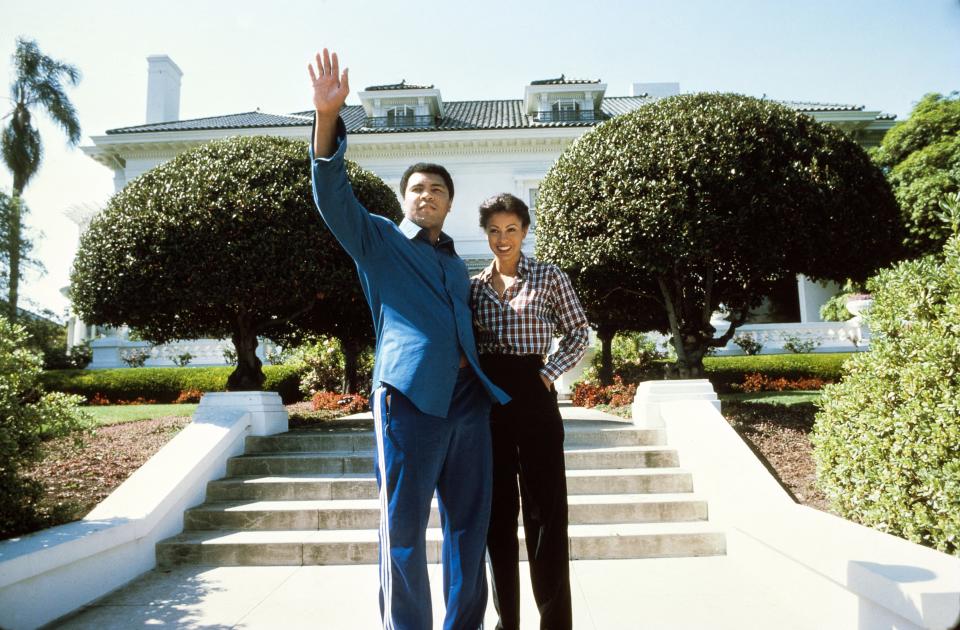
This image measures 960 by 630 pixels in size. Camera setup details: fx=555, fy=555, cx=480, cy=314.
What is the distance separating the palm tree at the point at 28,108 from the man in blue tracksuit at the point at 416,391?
2453 centimetres

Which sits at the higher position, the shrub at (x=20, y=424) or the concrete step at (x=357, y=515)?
the shrub at (x=20, y=424)

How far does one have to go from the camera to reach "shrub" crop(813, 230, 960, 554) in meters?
2.70


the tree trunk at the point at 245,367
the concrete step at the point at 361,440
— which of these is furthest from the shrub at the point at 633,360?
the tree trunk at the point at 245,367

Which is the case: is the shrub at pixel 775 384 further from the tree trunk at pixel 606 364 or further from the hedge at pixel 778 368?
the tree trunk at pixel 606 364

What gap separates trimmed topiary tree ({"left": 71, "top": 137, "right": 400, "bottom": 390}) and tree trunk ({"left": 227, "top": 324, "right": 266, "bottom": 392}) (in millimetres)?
35

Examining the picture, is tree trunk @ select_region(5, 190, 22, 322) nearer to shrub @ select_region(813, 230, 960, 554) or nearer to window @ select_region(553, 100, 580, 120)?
window @ select_region(553, 100, 580, 120)

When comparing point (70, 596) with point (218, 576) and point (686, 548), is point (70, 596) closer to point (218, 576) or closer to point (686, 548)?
point (218, 576)

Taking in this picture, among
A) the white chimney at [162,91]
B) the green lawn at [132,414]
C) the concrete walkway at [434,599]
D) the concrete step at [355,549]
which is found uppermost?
the white chimney at [162,91]

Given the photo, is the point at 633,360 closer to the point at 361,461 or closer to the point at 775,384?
the point at 775,384

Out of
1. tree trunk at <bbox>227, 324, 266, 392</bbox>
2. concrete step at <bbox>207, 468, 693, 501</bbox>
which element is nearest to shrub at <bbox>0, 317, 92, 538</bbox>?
concrete step at <bbox>207, 468, 693, 501</bbox>

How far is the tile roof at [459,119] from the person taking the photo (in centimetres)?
1900

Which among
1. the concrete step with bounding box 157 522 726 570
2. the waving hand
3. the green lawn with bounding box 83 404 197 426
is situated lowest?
the concrete step with bounding box 157 522 726 570

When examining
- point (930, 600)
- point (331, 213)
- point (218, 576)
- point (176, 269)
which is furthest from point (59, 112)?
point (930, 600)

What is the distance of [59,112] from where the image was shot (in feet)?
68.3
